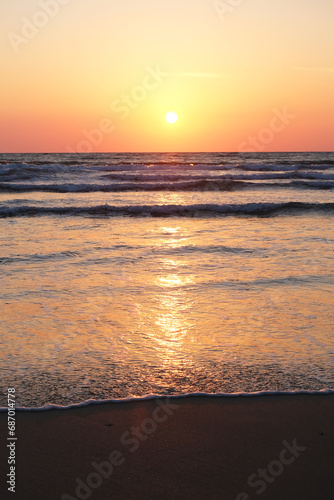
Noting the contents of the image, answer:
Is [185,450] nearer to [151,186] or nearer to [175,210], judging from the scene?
[175,210]

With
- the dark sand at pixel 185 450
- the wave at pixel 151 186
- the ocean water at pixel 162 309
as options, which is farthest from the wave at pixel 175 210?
the dark sand at pixel 185 450

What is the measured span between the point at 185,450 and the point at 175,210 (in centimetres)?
1562

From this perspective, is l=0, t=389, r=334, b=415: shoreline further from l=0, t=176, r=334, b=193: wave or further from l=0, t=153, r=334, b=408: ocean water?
l=0, t=176, r=334, b=193: wave

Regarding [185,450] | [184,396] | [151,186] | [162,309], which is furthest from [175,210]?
[185,450]

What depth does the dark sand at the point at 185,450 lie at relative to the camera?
9.62ft

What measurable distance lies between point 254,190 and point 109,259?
1976 cm

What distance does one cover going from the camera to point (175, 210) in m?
18.6

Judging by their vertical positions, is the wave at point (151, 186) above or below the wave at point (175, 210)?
above

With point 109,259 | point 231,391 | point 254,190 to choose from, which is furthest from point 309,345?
point 254,190

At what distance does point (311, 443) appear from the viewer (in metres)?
3.33

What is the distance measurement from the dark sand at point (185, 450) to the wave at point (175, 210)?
13.7 metres

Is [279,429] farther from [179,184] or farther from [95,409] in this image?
[179,184]

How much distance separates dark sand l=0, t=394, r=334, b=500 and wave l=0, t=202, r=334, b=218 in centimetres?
1374

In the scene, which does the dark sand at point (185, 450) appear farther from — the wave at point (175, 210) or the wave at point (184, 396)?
the wave at point (175, 210)
